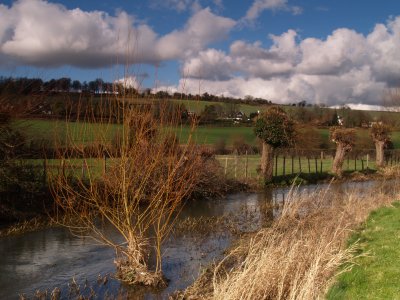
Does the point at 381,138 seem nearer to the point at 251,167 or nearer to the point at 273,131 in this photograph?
the point at 251,167

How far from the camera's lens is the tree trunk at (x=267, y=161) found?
27.7 m

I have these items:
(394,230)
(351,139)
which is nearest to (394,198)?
(394,230)

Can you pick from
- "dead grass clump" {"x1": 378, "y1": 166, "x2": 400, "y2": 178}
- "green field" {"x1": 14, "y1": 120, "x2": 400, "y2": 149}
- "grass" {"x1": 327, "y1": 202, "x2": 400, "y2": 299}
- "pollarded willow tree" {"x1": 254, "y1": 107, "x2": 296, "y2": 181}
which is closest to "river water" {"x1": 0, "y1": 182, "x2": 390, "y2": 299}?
"grass" {"x1": 327, "y1": 202, "x2": 400, "y2": 299}

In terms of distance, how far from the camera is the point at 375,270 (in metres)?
8.66

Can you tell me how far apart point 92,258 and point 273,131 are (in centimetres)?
A: 1726

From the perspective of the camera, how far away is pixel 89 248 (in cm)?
1255

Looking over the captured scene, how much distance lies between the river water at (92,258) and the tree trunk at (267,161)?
33.2ft

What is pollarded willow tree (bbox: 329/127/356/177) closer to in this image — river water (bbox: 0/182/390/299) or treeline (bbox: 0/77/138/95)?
river water (bbox: 0/182/390/299)

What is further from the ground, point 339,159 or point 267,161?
point 267,161

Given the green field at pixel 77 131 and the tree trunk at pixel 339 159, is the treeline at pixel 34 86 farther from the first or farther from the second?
the tree trunk at pixel 339 159

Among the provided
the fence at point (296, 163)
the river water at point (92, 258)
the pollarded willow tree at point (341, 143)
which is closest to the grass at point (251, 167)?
the fence at point (296, 163)

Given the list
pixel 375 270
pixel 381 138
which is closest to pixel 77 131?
pixel 375 270

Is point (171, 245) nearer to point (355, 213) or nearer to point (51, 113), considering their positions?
point (355, 213)

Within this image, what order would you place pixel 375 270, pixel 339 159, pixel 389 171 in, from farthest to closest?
pixel 389 171, pixel 339 159, pixel 375 270
